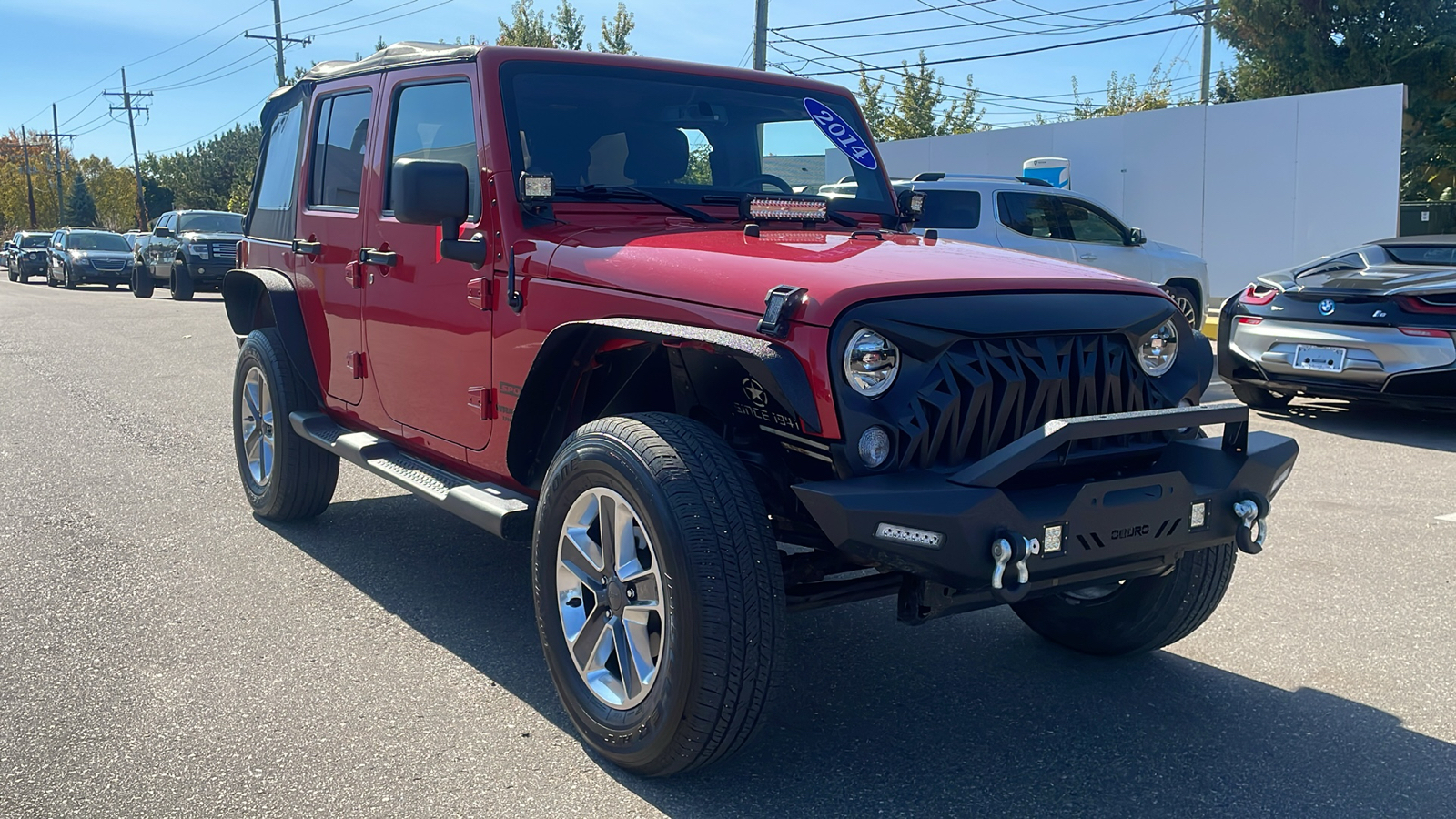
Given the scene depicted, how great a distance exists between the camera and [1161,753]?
3.40 metres

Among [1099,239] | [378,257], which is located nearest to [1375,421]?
[1099,239]

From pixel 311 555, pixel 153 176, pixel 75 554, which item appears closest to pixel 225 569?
pixel 311 555

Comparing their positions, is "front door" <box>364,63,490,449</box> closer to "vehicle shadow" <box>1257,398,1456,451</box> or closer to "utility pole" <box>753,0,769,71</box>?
"vehicle shadow" <box>1257,398,1456,451</box>

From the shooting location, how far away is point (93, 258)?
2988cm

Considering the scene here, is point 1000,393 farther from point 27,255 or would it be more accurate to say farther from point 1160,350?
point 27,255

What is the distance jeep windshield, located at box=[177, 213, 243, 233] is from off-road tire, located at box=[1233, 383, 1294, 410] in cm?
2094

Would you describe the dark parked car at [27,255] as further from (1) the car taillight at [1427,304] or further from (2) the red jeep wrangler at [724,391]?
(1) the car taillight at [1427,304]

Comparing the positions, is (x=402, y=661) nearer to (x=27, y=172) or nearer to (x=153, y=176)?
(x=27, y=172)

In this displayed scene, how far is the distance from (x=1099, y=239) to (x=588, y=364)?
960 centimetres

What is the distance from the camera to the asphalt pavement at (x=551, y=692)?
314 centimetres

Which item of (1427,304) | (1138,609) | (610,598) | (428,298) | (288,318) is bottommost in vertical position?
(1138,609)

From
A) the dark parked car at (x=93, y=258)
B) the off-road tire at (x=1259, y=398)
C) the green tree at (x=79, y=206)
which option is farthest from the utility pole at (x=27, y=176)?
the off-road tire at (x=1259, y=398)

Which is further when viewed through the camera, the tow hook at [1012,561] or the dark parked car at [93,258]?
the dark parked car at [93,258]

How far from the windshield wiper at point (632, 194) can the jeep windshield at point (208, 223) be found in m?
22.8
